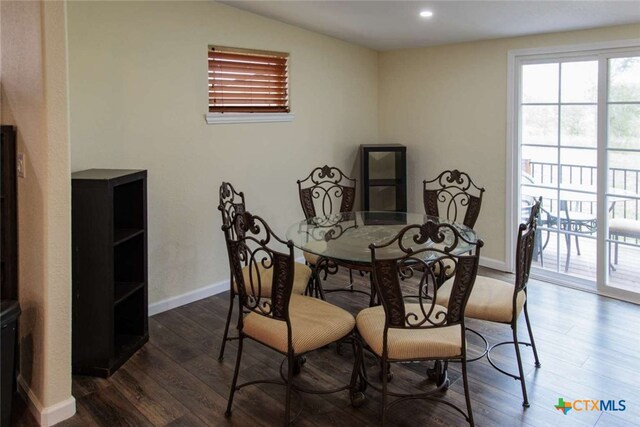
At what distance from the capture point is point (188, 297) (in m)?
4.13

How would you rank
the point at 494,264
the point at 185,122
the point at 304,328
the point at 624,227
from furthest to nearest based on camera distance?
1. the point at 494,264
2. the point at 624,227
3. the point at 185,122
4. the point at 304,328

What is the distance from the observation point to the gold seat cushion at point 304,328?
2.47m

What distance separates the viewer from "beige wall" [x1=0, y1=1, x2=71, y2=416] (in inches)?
92.8

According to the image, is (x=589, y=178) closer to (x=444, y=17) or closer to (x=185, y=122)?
(x=444, y=17)

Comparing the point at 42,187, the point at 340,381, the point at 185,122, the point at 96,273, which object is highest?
the point at 185,122

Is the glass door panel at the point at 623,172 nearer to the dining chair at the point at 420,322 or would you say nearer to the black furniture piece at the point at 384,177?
the black furniture piece at the point at 384,177

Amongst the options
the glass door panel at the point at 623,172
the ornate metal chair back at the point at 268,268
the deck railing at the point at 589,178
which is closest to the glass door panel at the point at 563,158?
the deck railing at the point at 589,178

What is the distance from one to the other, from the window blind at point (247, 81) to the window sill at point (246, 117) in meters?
0.05

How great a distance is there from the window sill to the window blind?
0.05m

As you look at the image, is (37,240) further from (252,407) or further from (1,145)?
(252,407)

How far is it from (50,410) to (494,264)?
3.81 metres

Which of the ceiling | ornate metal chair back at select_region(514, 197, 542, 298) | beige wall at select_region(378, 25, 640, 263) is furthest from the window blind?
ornate metal chair back at select_region(514, 197, 542, 298)

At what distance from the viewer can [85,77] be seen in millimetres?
3346

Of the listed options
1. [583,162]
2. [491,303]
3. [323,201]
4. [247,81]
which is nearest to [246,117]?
[247,81]
